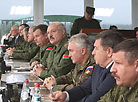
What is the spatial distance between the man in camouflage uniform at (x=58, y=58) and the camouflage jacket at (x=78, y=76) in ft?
1.03

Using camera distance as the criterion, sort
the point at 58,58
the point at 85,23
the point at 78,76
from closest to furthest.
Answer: the point at 78,76 → the point at 58,58 → the point at 85,23

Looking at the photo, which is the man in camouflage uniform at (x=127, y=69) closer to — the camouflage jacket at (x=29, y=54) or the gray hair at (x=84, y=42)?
the gray hair at (x=84, y=42)

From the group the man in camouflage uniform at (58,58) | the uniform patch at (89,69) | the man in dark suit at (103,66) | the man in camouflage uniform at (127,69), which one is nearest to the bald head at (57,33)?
the man in camouflage uniform at (58,58)

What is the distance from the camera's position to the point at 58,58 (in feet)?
11.9

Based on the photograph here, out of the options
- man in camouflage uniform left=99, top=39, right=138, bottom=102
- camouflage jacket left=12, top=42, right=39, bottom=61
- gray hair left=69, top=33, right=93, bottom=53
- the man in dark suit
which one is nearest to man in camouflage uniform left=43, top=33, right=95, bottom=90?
gray hair left=69, top=33, right=93, bottom=53

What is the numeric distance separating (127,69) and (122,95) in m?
0.16

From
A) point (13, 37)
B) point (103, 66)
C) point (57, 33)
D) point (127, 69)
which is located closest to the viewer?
point (127, 69)

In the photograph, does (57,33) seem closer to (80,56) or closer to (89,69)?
(80,56)

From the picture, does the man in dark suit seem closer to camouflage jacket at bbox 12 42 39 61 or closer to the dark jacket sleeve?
the dark jacket sleeve

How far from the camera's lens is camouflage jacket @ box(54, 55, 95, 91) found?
9.20 ft

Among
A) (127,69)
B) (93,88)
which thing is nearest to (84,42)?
(93,88)

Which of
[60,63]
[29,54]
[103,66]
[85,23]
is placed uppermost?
[85,23]

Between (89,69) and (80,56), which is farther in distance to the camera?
(80,56)

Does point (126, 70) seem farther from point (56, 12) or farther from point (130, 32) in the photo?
point (56, 12)
